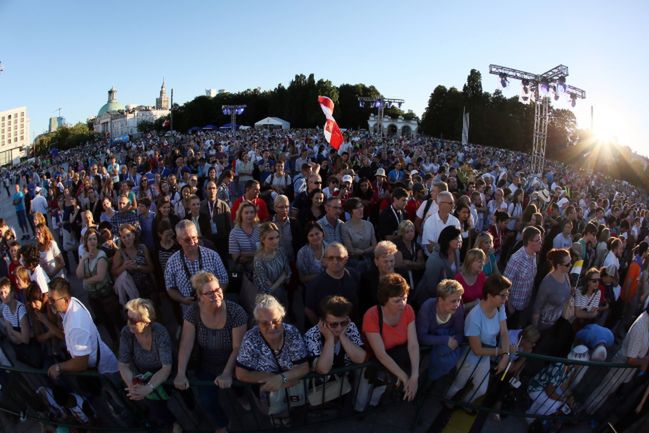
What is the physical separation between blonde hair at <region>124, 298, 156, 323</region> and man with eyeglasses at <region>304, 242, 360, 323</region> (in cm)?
135

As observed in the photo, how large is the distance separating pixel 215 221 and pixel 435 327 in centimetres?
353

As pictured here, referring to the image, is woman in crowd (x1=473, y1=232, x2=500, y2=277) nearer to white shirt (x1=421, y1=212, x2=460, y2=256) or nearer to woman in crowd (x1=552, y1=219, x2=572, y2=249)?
white shirt (x1=421, y1=212, x2=460, y2=256)

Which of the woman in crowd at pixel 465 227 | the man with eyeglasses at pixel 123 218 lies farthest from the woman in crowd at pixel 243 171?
the woman in crowd at pixel 465 227

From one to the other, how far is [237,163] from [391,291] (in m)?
7.25

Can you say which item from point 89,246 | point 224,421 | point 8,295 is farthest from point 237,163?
point 224,421

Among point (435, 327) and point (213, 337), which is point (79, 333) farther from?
point (435, 327)

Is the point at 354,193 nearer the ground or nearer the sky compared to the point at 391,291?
nearer the sky

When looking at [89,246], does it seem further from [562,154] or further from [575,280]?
[562,154]

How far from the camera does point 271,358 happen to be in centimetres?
320

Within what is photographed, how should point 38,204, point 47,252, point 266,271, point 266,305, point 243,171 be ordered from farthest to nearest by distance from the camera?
point 243,171 < point 38,204 < point 47,252 < point 266,271 < point 266,305

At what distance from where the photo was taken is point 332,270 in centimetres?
388

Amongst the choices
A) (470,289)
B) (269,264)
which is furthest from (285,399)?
(470,289)

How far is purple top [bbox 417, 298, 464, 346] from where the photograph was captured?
3.64 meters

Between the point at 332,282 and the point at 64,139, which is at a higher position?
the point at 64,139
